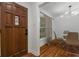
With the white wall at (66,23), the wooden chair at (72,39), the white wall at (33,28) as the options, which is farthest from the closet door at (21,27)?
the white wall at (66,23)

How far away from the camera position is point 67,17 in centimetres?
898

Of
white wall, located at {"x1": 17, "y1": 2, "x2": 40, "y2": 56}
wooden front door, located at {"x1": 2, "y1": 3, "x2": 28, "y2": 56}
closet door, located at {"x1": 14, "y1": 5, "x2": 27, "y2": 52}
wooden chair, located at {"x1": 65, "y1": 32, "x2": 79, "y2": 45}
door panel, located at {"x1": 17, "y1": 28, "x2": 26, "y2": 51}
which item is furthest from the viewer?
wooden chair, located at {"x1": 65, "y1": 32, "x2": 79, "y2": 45}

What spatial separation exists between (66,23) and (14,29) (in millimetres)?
6409

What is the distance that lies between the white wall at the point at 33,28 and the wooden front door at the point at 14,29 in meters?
0.22

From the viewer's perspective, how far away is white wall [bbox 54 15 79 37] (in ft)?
29.2

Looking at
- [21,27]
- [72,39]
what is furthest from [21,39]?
[72,39]

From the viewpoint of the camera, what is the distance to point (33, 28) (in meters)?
3.93

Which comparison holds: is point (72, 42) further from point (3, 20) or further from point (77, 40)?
point (3, 20)

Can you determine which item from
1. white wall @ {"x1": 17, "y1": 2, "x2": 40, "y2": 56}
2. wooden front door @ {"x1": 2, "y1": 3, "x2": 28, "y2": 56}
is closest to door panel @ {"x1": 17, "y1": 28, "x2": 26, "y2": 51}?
wooden front door @ {"x1": 2, "y1": 3, "x2": 28, "y2": 56}

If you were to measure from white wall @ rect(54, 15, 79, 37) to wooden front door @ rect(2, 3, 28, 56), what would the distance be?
18.3ft

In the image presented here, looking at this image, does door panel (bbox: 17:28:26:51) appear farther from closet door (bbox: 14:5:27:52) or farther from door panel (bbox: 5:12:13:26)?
door panel (bbox: 5:12:13:26)

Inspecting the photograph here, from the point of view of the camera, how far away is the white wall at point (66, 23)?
29.2ft

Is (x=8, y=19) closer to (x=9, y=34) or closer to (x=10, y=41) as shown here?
(x=9, y=34)

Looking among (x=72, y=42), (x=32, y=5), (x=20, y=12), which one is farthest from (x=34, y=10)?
(x=72, y=42)
